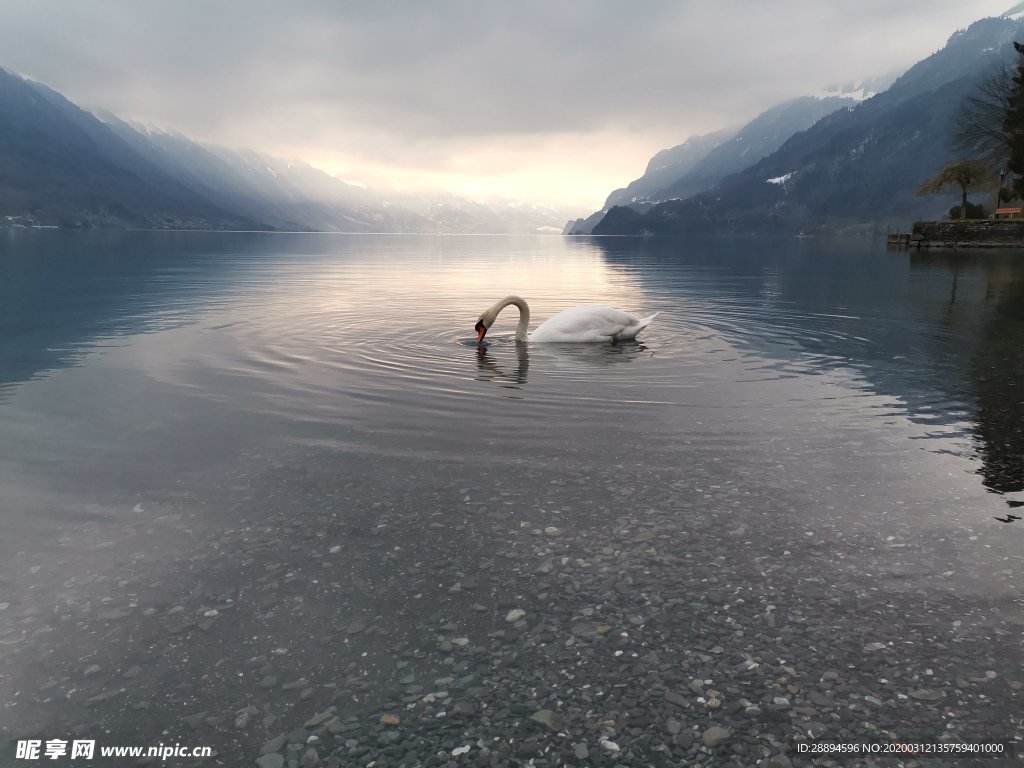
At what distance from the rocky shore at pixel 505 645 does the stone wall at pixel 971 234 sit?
101878 millimetres

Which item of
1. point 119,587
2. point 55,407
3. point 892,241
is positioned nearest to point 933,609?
point 119,587

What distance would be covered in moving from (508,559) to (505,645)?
1.48 meters

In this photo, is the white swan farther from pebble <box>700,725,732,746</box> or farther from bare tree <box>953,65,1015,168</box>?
bare tree <box>953,65,1015,168</box>

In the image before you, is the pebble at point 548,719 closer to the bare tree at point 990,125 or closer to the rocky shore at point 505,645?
the rocky shore at point 505,645

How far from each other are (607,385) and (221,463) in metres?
8.40

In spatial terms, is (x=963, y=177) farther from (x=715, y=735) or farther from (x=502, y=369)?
(x=715, y=735)

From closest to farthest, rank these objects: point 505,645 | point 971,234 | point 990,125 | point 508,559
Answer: point 505,645 → point 508,559 → point 971,234 → point 990,125

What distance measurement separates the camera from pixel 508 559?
23.6 ft

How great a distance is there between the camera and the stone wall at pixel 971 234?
287 feet

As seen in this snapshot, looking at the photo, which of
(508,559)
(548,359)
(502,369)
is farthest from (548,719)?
(548,359)

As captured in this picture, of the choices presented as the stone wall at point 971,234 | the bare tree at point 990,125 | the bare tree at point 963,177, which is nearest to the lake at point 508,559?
the stone wall at point 971,234

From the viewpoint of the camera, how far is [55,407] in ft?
43.3

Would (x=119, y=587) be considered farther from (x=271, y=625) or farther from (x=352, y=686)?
(x=352, y=686)

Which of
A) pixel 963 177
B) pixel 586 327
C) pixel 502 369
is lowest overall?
pixel 502 369
